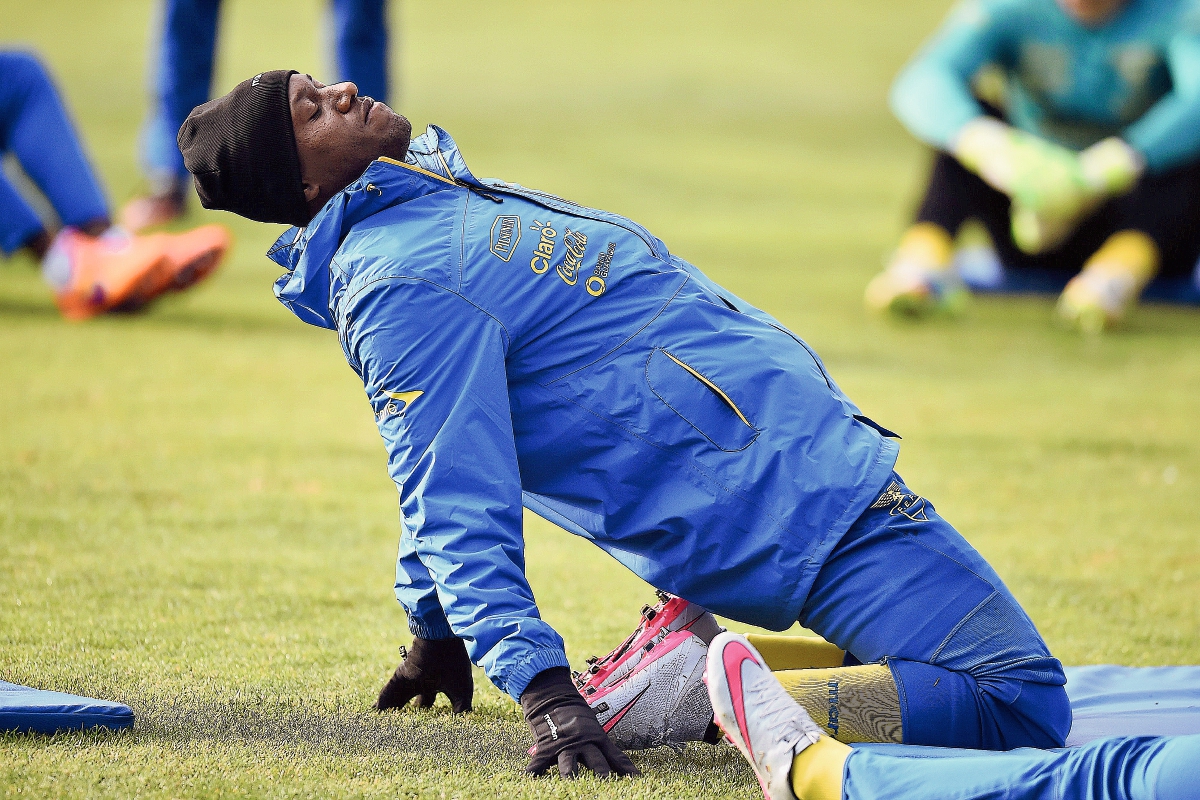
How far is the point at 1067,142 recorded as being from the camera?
714cm

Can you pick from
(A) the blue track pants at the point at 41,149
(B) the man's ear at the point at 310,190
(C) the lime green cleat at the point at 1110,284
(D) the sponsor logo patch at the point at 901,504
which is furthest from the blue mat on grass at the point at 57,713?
(C) the lime green cleat at the point at 1110,284

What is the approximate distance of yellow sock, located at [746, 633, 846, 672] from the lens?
8.46 ft

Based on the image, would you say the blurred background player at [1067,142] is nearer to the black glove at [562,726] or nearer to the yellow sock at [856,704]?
the yellow sock at [856,704]

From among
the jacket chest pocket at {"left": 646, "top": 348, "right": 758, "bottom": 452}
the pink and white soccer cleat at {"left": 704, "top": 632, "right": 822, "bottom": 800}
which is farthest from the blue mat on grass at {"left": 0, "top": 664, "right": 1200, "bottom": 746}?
the jacket chest pocket at {"left": 646, "top": 348, "right": 758, "bottom": 452}

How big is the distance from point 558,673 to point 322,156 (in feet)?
3.16

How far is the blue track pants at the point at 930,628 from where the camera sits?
2232 millimetres

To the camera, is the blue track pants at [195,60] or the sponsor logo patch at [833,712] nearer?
the sponsor logo patch at [833,712]

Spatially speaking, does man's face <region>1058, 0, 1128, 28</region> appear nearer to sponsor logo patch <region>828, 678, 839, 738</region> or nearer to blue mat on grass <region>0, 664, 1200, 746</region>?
blue mat on grass <region>0, 664, 1200, 746</region>

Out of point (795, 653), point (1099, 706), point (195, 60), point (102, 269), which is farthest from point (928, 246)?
point (795, 653)

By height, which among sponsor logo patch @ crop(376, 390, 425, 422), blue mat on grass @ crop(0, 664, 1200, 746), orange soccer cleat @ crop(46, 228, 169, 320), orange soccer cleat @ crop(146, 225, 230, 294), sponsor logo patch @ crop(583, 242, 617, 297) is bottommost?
orange soccer cleat @ crop(46, 228, 169, 320)

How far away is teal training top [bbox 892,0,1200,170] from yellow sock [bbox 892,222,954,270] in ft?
1.51

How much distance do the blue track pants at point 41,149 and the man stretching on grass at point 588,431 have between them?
13.3 ft

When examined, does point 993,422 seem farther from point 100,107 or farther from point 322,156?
point 100,107

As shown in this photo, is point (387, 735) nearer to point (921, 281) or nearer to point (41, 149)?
point (41, 149)
